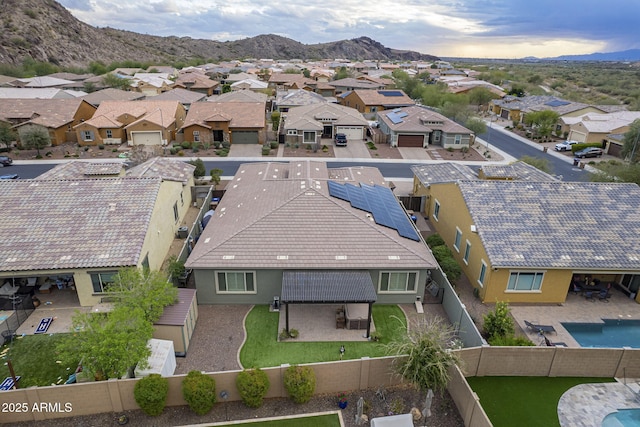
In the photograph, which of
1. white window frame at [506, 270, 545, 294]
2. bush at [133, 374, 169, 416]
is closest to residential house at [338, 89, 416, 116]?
white window frame at [506, 270, 545, 294]

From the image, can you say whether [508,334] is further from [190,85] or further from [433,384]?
[190,85]

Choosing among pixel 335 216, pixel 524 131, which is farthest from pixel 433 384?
pixel 524 131

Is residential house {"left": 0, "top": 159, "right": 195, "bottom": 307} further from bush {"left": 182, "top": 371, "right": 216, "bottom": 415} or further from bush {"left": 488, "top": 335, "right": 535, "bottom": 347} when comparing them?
bush {"left": 488, "top": 335, "right": 535, "bottom": 347}

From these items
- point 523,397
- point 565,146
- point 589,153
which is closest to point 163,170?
point 523,397

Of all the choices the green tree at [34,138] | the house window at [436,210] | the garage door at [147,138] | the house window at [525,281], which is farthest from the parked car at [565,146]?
the green tree at [34,138]

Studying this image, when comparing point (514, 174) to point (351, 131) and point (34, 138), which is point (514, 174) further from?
point (34, 138)

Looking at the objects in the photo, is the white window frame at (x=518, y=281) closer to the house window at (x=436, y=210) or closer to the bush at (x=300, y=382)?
the house window at (x=436, y=210)
